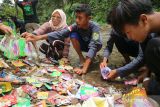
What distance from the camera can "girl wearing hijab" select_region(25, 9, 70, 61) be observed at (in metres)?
4.06

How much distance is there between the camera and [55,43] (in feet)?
Answer: 13.1

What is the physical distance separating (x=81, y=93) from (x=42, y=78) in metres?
0.60

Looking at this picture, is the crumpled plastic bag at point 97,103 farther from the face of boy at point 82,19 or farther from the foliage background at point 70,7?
the foliage background at point 70,7

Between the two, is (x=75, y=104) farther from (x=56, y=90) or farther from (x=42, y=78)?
(x=42, y=78)

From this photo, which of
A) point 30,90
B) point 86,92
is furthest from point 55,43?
point 86,92

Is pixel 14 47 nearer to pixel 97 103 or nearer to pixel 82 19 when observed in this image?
pixel 82 19

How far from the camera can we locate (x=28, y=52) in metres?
3.67

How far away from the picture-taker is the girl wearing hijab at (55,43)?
4.06 m

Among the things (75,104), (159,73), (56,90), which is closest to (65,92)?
(56,90)

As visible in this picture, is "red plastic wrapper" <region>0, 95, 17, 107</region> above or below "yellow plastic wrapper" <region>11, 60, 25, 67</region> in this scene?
below

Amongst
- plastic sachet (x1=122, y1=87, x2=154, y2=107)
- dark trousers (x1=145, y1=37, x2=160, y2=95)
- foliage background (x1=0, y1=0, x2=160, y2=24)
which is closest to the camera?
dark trousers (x1=145, y1=37, x2=160, y2=95)

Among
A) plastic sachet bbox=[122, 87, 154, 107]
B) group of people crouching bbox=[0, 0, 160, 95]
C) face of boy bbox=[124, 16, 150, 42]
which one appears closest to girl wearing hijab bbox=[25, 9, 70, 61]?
group of people crouching bbox=[0, 0, 160, 95]

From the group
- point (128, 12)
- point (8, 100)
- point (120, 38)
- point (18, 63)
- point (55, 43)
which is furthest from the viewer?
point (55, 43)

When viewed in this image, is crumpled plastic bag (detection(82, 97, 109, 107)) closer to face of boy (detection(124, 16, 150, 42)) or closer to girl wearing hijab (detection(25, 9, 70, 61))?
face of boy (detection(124, 16, 150, 42))
